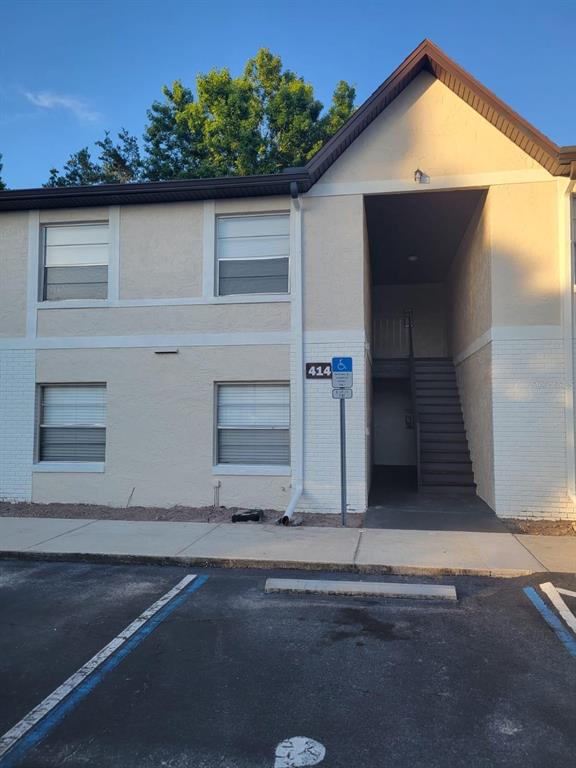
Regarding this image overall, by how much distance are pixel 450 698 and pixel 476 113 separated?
8.86 meters

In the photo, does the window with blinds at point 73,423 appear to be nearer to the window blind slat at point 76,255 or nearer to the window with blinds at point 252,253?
the window blind slat at point 76,255

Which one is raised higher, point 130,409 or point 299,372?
point 299,372

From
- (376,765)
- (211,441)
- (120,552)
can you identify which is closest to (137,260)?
(211,441)

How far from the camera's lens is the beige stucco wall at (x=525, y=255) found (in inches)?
354

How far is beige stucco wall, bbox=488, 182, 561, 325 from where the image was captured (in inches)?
354

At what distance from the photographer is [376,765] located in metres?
2.96

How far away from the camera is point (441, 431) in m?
12.4

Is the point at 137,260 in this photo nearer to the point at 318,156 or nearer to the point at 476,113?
the point at 318,156

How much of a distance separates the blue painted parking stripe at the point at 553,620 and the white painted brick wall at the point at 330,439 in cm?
381

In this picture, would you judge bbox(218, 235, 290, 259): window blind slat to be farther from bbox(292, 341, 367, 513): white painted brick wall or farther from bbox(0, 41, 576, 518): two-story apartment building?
bbox(292, 341, 367, 513): white painted brick wall

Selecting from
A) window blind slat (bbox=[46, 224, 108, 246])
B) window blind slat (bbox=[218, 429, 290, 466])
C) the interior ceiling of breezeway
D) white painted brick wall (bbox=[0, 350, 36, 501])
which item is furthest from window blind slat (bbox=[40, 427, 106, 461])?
the interior ceiling of breezeway

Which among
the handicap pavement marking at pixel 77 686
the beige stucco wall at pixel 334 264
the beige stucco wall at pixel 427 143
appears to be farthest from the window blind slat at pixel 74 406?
the beige stucco wall at pixel 427 143

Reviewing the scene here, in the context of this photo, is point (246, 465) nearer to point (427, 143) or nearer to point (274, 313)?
point (274, 313)

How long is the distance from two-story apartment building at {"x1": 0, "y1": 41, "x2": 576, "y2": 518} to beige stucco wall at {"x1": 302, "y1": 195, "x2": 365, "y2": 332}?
3 cm
